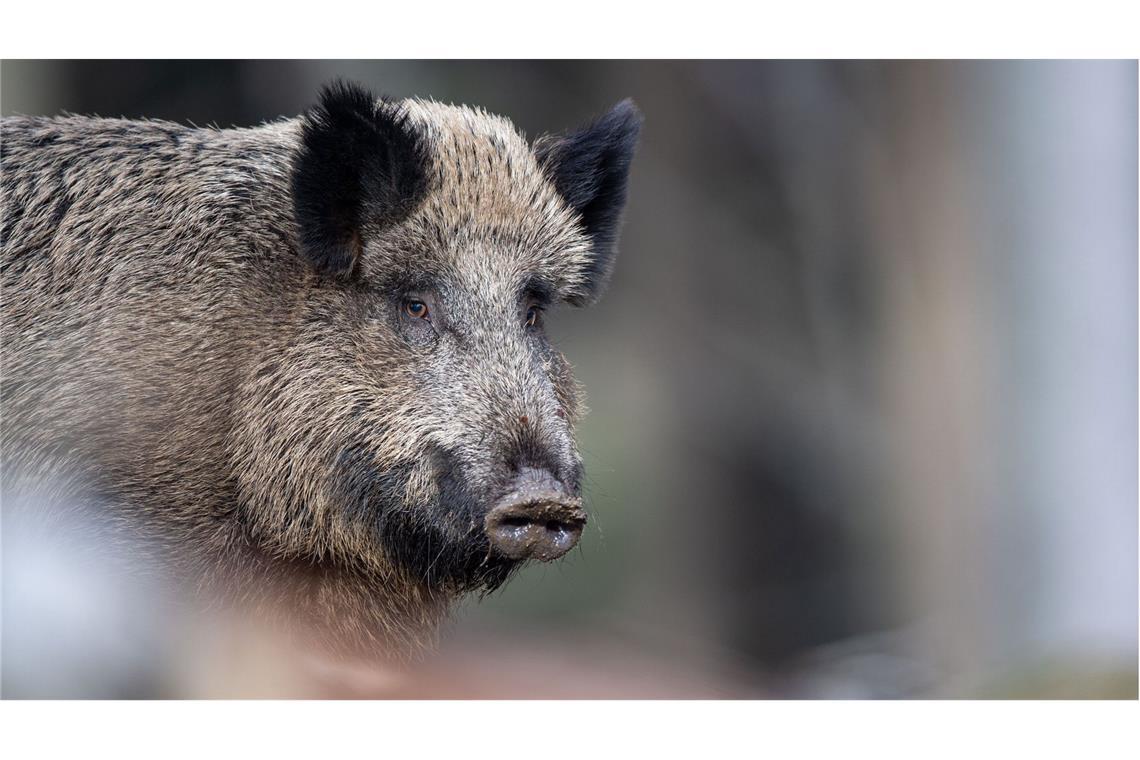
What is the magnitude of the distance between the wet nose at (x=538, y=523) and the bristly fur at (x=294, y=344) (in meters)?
0.31

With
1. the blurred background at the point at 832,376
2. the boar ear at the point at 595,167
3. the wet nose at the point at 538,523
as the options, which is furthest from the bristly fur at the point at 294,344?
the blurred background at the point at 832,376

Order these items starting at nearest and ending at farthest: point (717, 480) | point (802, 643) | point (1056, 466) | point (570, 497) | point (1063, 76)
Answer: point (570, 497)
point (1063, 76)
point (1056, 466)
point (802, 643)
point (717, 480)

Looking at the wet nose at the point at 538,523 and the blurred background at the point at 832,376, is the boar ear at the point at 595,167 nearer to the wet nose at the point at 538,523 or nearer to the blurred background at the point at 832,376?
the blurred background at the point at 832,376

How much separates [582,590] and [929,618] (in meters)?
3.19

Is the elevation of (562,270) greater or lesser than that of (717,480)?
lesser

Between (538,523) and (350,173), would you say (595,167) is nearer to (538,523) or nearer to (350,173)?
(350,173)

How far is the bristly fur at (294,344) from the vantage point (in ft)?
10.7

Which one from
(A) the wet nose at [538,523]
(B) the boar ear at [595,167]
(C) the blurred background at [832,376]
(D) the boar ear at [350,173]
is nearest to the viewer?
(A) the wet nose at [538,523]

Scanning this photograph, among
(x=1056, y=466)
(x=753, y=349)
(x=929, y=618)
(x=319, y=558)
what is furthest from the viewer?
(x=753, y=349)

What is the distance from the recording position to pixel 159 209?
11.5 ft

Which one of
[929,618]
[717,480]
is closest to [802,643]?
[717,480]

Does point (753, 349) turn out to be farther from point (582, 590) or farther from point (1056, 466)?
point (1056, 466)

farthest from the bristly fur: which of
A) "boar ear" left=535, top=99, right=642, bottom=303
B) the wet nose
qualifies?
the wet nose

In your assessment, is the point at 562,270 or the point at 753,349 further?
the point at 753,349
